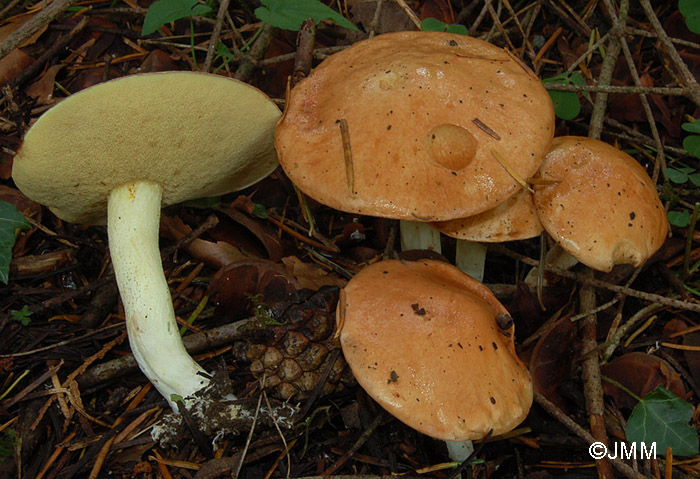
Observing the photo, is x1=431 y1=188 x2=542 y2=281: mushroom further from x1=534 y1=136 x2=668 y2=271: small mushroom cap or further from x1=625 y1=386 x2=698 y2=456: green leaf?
x1=625 y1=386 x2=698 y2=456: green leaf

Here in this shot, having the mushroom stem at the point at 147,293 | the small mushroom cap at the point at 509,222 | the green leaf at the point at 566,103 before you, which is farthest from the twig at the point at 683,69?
the mushroom stem at the point at 147,293

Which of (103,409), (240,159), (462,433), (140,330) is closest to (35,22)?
(240,159)

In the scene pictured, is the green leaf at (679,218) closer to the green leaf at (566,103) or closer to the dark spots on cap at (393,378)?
the green leaf at (566,103)

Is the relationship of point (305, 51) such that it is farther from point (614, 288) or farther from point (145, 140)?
point (614, 288)

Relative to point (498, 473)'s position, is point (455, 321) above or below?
above

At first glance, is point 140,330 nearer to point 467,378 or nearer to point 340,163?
point 340,163
